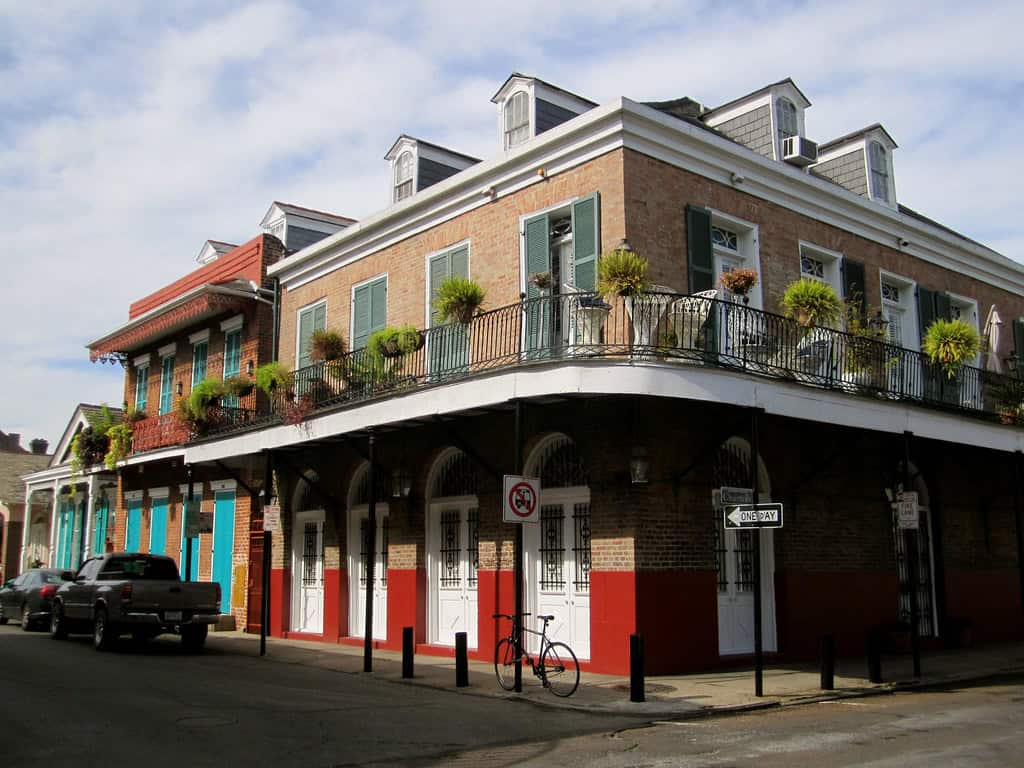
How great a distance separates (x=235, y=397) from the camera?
2161 cm

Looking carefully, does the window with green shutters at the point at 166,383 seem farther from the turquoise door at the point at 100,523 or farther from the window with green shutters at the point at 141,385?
the turquoise door at the point at 100,523

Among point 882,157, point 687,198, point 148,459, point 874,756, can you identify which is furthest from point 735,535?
point 148,459

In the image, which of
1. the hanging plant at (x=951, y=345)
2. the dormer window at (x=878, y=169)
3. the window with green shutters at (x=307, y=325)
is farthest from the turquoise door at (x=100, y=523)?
the hanging plant at (x=951, y=345)

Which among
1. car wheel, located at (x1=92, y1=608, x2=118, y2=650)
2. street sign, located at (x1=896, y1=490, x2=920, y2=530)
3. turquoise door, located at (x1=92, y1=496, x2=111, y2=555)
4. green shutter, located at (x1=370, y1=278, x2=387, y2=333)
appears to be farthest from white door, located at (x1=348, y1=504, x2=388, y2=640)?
turquoise door, located at (x1=92, y1=496, x2=111, y2=555)

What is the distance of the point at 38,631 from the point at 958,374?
64.5 feet

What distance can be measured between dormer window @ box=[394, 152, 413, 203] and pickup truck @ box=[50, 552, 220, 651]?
824 centimetres

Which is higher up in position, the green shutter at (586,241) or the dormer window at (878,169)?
the dormer window at (878,169)

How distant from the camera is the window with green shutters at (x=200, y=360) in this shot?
79.8 feet

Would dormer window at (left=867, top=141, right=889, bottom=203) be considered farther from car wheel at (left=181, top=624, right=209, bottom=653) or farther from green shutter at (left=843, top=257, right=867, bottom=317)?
car wheel at (left=181, top=624, right=209, bottom=653)

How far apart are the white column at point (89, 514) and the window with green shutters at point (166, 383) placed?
388 cm

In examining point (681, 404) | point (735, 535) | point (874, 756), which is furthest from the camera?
point (735, 535)

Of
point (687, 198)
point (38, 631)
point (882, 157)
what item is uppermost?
point (882, 157)

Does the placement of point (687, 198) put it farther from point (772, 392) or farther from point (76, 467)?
point (76, 467)

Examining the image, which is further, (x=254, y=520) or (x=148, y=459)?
(x=148, y=459)
